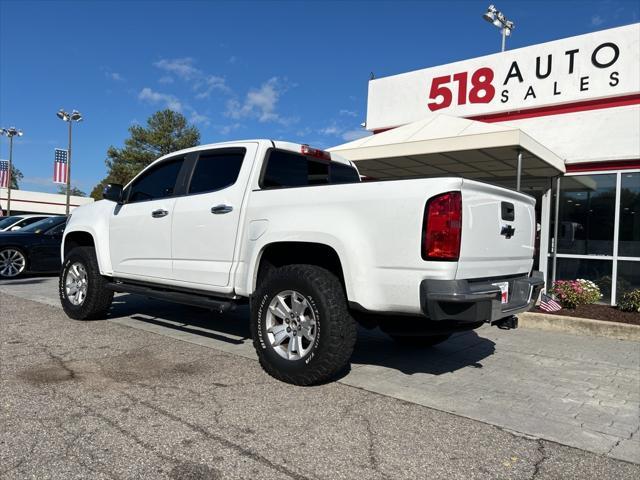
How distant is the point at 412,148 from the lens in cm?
867

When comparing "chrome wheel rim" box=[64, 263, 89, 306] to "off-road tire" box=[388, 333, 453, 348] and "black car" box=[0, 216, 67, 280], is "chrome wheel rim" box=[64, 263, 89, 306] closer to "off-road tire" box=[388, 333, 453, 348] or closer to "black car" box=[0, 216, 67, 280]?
"off-road tire" box=[388, 333, 453, 348]

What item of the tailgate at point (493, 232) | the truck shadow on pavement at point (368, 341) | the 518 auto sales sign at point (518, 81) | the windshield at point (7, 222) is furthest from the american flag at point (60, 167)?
the tailgate at point (493, 232)

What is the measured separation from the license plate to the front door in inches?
129

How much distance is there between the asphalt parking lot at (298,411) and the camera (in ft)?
9.00

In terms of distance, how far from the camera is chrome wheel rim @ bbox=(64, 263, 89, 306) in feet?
20.7

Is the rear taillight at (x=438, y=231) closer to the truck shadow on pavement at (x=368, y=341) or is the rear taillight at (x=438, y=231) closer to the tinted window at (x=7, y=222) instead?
the truck shadow on pavement at (x=368, y=341)

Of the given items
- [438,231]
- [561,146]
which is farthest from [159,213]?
[561,146]

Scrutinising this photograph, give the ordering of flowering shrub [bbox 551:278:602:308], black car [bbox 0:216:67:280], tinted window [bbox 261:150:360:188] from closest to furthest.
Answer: tinted window [bbox 261:150:360:188] → flowering shrub [bbox 551:278:602:308] → black car [bbox 0:216:67:280]

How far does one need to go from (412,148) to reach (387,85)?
5312 millimetres

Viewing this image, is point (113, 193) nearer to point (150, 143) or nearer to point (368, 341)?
point (368, 341)

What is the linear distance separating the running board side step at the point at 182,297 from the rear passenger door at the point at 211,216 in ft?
0.47

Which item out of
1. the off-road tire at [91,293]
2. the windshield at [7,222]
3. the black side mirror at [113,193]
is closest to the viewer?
the black side mirror at [113,193]

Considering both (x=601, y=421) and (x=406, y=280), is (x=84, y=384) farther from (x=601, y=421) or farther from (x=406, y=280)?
(x=601, y=421)

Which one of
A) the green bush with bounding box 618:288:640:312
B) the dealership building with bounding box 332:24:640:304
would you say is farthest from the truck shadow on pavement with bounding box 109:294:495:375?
the dealership building with bounding box 332:24:640:304
